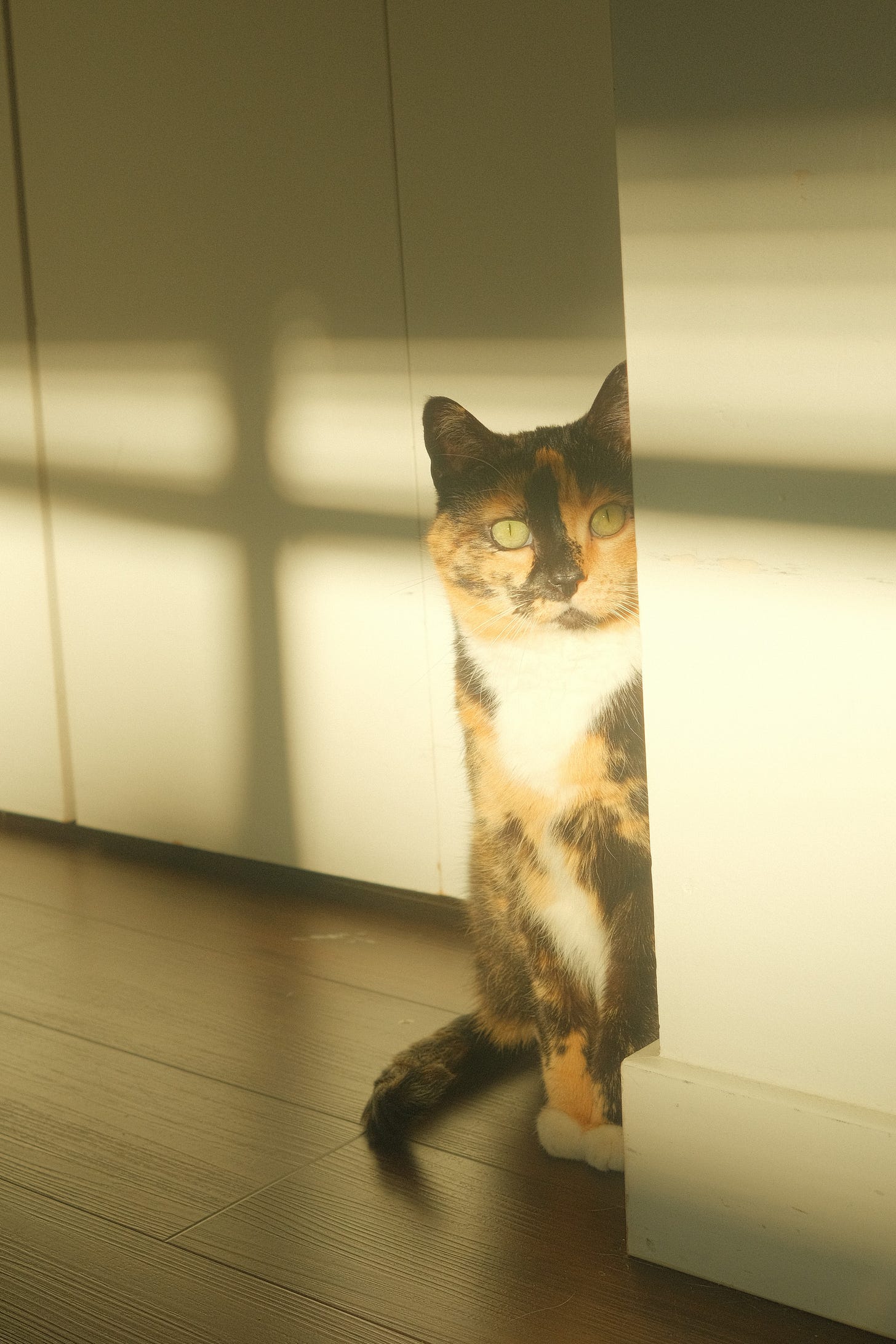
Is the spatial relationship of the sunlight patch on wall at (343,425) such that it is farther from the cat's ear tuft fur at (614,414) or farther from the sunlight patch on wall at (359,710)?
the cat's ear tuft fur at (614,414)

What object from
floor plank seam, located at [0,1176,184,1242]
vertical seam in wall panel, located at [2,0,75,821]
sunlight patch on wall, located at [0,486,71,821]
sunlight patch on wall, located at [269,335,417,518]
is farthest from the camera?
sunlight patch on wall, located at [0,486,71,821]

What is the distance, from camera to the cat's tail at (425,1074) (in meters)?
1.63

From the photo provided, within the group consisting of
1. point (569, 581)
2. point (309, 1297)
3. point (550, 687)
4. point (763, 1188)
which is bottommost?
point (309, 1297)

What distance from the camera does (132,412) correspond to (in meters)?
2.50

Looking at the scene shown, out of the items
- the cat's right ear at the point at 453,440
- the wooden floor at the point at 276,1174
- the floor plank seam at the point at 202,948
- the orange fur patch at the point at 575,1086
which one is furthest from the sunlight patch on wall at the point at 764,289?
the floor plank seam at the point at 202,948

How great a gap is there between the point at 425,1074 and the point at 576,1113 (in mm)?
208

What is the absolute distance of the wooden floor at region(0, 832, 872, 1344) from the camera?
1.32 m

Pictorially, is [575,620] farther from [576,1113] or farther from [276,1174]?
[276,1174]

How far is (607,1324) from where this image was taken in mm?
1296

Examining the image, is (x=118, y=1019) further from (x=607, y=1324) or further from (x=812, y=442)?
(x=812, y=442)

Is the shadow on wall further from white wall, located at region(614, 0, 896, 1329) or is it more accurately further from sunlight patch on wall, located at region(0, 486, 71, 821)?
white wall, located at region(614, 0, 896, 1329)

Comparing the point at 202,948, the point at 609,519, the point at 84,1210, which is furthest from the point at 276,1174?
the point at 609,519

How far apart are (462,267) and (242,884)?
115 cm

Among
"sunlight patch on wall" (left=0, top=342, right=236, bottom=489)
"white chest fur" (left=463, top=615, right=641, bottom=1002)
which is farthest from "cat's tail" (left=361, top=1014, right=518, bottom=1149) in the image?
"sunlight patch on wall" (left=0, top=342, right=236, bottom=489)
